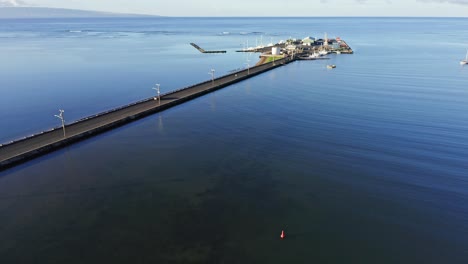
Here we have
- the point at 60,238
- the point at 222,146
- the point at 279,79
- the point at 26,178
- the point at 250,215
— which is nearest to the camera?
Answer: the point at 60,238

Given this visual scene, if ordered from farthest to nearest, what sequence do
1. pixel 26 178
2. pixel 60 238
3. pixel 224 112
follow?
1. pixel 224 112
2. pixel 26 178
3. pixel 60 238

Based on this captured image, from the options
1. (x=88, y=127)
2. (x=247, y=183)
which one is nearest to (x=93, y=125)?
(x=88, y=127)

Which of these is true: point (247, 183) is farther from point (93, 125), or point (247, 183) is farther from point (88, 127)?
point (93, 125)

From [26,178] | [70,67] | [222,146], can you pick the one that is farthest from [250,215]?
[70,67]

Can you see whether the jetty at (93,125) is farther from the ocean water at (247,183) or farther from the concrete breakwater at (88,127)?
the ocean water at (247,183)

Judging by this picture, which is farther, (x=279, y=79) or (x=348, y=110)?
(x=279, y=79)

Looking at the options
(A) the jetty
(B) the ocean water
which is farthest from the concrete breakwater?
(B) the ocean water

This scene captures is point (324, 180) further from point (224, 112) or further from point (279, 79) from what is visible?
point (279, 79)

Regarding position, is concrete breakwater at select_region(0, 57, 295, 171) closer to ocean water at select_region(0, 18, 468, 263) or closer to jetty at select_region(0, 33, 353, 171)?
jetty at select_region(0, 33, 353, 171)

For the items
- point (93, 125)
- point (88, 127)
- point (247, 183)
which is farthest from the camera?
point (93, 125)
